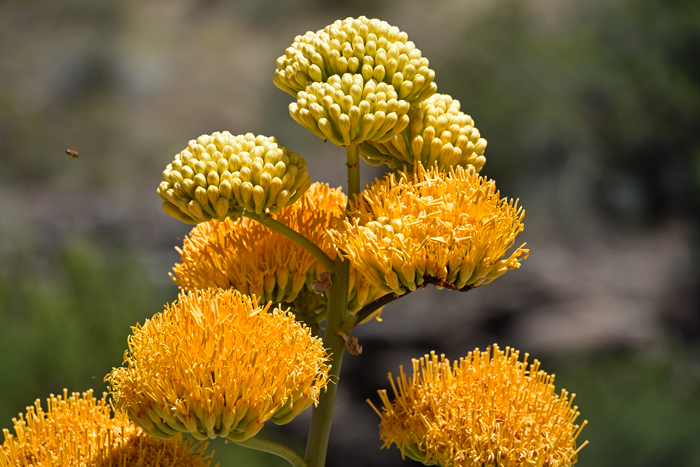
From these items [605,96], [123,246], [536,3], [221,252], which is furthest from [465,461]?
[536,3]

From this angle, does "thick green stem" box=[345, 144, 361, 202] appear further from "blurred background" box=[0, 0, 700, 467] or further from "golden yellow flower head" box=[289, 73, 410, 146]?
"blurred background" box=[0, 0, 700, 467]

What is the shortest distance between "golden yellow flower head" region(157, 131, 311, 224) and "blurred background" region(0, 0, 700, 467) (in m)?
3.80

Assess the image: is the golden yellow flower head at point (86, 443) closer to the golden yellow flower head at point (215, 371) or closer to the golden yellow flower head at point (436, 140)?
the golden yellow flower head at point (215, 371)

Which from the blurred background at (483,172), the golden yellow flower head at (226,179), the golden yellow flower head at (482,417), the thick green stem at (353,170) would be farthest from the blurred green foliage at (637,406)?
the golden yellow flower head at (226,179)

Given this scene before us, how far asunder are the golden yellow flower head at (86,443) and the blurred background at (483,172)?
3.51 m

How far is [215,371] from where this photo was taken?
762mm

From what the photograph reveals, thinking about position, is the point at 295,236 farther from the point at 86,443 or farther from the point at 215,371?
the point at 86,443

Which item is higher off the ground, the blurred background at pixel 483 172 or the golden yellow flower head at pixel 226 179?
the blurred background at pixel 483 172

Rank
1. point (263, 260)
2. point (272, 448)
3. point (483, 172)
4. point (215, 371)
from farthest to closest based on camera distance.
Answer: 1. point (483, 172)
2. point (263, 260)
3. point (272, 448)
4. point (215, 371)

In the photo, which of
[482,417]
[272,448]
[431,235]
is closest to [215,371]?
[272,448]

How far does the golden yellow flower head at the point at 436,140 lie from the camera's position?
3.08 ft

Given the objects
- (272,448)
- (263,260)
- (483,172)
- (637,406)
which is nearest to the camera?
(272,448)

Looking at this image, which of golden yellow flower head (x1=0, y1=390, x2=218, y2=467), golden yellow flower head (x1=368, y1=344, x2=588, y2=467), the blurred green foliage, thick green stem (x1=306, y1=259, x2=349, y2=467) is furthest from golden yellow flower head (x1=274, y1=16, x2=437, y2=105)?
the blurred green foliage

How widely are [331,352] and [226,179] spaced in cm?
31
